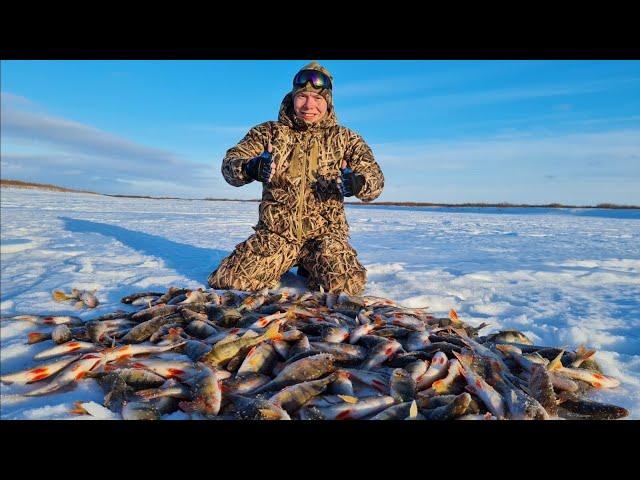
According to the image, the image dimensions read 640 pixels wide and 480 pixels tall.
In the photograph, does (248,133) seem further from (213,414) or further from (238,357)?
(213,414)

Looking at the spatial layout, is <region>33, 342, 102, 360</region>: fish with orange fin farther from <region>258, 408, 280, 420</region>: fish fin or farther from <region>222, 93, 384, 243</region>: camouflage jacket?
<region>222, 93, 384, 243</region>: camouflage jacket

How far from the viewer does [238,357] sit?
8.42 feet

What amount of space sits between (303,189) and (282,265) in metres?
0.94

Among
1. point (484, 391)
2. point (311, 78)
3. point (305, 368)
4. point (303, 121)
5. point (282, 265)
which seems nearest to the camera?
point (484, 391)

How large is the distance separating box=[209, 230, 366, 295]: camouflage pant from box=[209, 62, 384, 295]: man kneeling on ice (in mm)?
11

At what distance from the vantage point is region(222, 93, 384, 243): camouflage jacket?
4.69 m

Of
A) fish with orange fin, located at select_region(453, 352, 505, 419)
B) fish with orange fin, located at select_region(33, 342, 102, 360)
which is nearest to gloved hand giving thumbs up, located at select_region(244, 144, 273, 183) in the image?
fish with orange fin, located at select_region(33, 342, 102, 360)

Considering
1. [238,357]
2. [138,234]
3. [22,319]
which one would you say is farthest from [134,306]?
[138,234]

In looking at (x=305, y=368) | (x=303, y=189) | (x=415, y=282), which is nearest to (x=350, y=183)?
(x=303, y=189)

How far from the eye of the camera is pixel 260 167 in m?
4.29

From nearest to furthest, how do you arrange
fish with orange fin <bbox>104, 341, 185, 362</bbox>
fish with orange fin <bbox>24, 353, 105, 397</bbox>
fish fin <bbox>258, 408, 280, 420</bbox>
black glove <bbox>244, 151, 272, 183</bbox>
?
fish fin <bbox>258, 408, 280, 420</bbox> < fish with orange fin <bbox>24, 353, 105, 397</bbox> < fish with orange fin <bbox>104, 341, 185, 362</bbox> < black glove <bbox>244, 151, 272, 183</bbox>

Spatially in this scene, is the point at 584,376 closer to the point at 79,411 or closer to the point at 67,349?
the point at 79,411

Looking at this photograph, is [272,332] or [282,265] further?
[282,265]

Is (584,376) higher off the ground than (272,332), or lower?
lower
